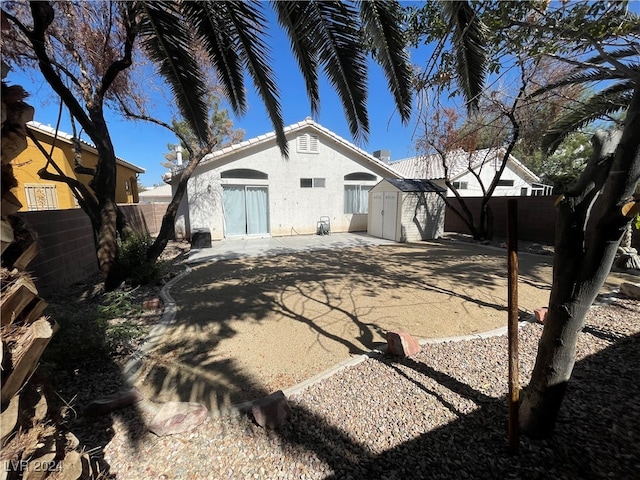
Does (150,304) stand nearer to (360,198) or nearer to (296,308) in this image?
(296,308)

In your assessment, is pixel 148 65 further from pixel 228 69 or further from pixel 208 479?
pixel 208 479

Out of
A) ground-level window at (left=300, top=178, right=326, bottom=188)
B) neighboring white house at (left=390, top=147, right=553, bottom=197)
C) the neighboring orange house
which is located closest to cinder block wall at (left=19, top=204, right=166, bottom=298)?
the neighboring orange house

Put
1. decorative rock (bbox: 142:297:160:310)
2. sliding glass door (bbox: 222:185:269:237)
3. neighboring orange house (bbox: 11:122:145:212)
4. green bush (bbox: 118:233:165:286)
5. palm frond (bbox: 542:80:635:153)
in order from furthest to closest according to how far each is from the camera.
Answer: sliding glass door (bbox: 222:185:269:237) < neighboring orange house (bbox: 11:122:145:212) < palm frond (bbox: 542:80:635:153) < green bush (bbox: 118:233:165:286) < decorative rock (bbox: 142:297:160:310)

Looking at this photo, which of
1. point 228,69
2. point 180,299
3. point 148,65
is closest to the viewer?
point 228,69

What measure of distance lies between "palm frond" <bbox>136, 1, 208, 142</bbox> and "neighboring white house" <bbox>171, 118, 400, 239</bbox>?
701 centimetres

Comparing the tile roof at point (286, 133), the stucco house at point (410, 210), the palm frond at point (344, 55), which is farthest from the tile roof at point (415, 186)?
the palm frond at point (344, 55)

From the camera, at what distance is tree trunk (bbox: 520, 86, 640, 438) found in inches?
59.6

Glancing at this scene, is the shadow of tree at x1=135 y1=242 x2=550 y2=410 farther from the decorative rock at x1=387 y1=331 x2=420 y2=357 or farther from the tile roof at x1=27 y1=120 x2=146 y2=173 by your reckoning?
the tile roof at x1=27 y1=120 x2=146 y2=173

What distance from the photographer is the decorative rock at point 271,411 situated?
2.14m

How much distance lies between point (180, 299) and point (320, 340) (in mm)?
3055

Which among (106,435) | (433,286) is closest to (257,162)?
(433,286)

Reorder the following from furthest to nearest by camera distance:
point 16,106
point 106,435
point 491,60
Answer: point 491,60 → point 106,435 → point 16,106

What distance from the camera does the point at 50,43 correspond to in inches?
201

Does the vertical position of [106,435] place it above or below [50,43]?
below
